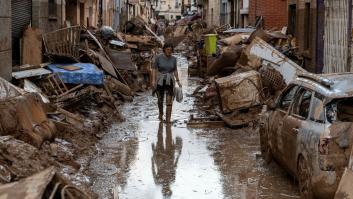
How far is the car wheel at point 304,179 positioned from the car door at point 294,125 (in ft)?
0.81

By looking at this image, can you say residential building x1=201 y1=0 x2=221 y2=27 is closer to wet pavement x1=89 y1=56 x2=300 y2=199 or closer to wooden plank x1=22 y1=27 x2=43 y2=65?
wooden plank x1=22 y1=27 x2=43 y2=65

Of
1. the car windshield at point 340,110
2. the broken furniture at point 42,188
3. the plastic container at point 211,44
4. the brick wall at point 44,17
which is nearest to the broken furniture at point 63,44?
the brick wall at point 44,17

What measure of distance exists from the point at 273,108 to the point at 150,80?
12240 mm

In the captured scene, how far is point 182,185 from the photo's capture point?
8.70m

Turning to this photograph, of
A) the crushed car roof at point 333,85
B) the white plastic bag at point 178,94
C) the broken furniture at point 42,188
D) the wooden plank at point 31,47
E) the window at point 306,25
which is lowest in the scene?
the broken furniture at point 42,188

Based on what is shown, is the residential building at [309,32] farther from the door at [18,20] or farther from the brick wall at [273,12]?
the door at [18,20]

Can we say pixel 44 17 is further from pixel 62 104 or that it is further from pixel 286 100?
pixel 286 100

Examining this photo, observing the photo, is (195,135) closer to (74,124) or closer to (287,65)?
(74,124)

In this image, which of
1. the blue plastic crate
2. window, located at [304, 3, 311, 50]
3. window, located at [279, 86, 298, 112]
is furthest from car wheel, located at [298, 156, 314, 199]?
window, located at [304, 3, 311, 50]

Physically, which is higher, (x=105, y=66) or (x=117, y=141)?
(x=105, y=66)

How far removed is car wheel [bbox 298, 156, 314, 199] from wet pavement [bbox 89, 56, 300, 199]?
0.54m

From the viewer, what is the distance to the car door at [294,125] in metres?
7.92

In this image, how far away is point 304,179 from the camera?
751 centimetres

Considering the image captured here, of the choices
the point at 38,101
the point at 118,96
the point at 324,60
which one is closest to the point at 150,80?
the point at 118,96
